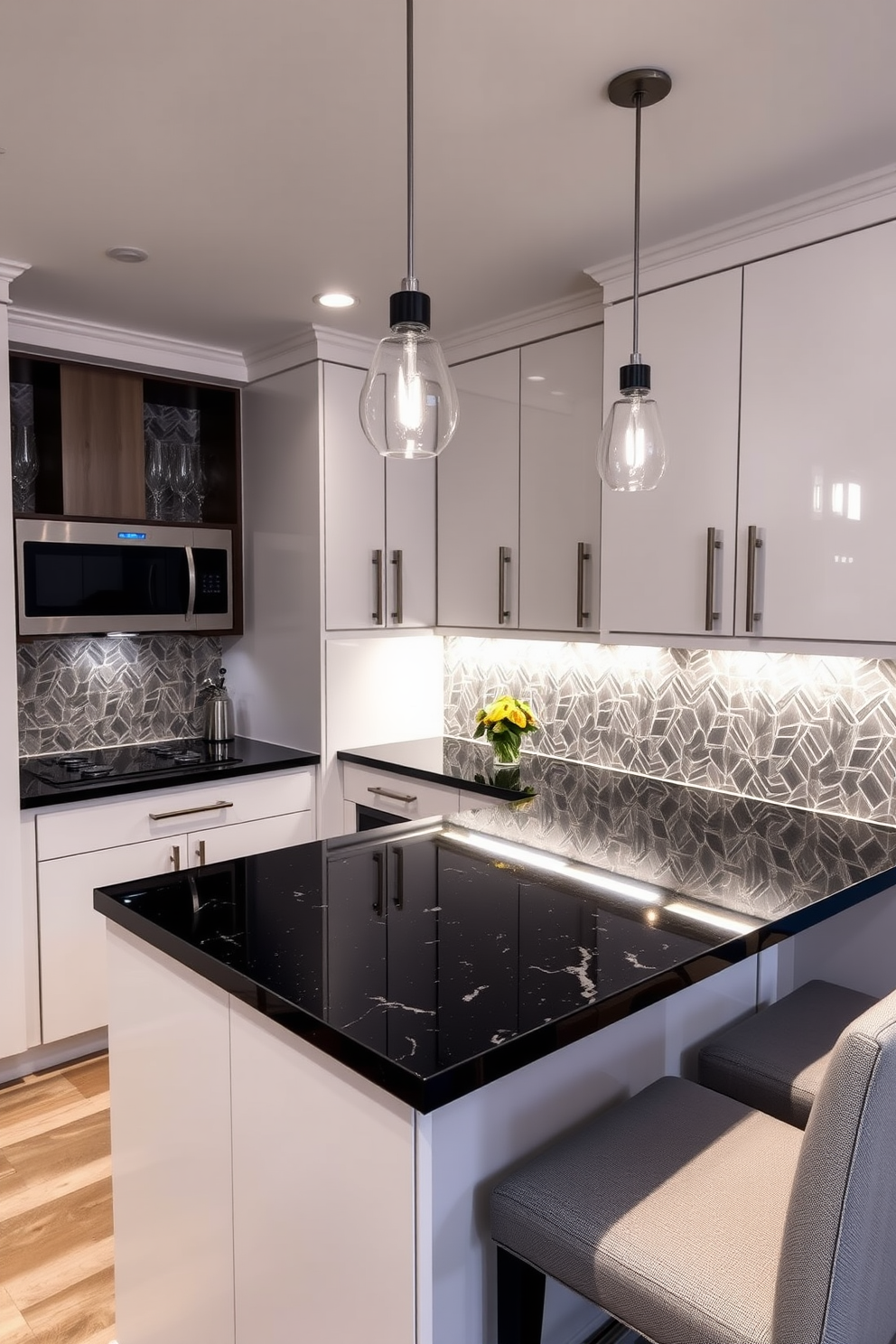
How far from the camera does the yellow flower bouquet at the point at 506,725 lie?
3160mm

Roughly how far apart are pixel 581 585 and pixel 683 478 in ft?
1.81

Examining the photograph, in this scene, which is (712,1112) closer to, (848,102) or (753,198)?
(848,102)

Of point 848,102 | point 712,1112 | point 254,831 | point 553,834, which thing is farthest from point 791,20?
point 254,831

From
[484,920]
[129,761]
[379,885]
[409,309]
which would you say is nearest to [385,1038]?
[484,920]

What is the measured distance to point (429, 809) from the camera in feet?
10.2

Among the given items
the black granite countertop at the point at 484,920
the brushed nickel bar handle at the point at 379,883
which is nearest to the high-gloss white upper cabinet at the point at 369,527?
the black granite countertop at the point at 484,920

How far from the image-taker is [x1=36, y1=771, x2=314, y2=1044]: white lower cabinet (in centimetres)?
289

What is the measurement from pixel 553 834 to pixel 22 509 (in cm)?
237

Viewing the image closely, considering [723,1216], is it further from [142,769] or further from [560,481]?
[142,769]

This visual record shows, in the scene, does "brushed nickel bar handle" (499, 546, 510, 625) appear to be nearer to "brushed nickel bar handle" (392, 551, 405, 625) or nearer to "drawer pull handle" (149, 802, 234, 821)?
"brushed nickel bar handle" (392, 551, 405, 625)

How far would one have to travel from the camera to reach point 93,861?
9.73ft

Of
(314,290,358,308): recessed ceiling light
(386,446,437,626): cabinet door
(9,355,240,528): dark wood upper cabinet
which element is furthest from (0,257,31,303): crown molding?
(386,446,437,626): cabinet door

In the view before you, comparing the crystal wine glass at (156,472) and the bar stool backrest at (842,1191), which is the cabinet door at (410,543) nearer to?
the crystal wine glass at (156,472)

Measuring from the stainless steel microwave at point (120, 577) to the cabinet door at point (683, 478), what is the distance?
5.33ft
